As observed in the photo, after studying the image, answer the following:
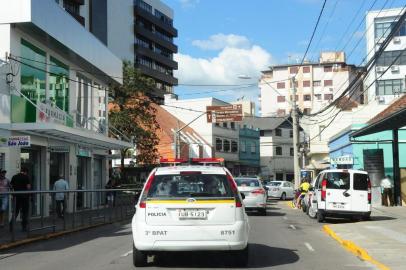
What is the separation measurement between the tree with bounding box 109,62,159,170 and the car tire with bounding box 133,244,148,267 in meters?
30.9

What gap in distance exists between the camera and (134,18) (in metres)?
95.2

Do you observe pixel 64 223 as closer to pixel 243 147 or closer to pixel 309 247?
pixel 309 247

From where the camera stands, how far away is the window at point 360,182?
2084 centimetres

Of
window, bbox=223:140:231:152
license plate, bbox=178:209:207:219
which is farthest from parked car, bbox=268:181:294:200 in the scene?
license plate, bbox=178:209:207:219

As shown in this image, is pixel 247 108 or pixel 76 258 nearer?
pixel 76 258

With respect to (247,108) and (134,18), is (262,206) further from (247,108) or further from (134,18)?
(247,108)

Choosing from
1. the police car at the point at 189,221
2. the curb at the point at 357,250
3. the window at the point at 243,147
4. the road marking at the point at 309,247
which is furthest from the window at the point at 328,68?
the police car at the point at 189,221

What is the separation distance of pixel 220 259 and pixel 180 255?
91 cm

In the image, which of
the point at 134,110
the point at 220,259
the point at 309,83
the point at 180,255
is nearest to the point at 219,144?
the point at 134,110

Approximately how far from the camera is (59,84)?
86.0 ft

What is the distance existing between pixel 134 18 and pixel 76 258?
86415mm

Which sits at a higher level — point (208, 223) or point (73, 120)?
point (73, 120)

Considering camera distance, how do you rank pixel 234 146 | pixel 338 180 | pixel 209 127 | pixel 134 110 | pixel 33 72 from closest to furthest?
pixel 338 180
pixel 33 72
pixel 134 110
pixel 209 127
pixel 234 146

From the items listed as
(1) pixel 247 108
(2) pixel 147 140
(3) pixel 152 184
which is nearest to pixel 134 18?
(1) pixel 247 108
